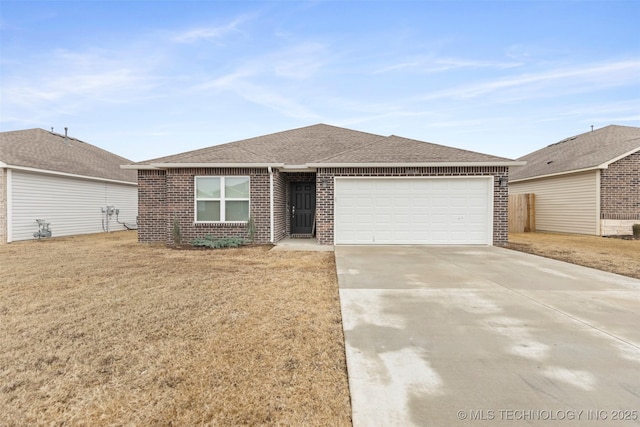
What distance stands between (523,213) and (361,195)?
11.6 metres

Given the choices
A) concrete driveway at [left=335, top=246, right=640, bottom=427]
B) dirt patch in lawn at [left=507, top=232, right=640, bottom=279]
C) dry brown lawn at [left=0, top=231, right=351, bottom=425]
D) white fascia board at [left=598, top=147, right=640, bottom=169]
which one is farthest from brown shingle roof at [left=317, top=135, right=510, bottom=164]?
white fascia board at [left=598, top=147, right=640, bottom=169]

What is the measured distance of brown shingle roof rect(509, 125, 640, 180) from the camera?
1400 centimetres

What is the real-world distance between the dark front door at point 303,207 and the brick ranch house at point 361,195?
2.07 m

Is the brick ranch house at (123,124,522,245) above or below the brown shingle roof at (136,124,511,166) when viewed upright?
below

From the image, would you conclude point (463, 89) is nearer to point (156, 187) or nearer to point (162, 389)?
point (156, 187)

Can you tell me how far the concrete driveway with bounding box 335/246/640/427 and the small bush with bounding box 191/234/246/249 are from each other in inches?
222

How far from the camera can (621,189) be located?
13656 millimetres

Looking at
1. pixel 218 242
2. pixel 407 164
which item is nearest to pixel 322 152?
pixel 407 164

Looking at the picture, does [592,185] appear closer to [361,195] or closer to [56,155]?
[361,195]

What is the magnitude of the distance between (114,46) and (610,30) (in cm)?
1942

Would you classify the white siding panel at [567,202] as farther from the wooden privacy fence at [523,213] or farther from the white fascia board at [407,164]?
the white fascia board at [407,164]

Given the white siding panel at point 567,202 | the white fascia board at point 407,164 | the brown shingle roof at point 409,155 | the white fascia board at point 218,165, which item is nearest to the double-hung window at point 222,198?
the white fascia board at point 218,165

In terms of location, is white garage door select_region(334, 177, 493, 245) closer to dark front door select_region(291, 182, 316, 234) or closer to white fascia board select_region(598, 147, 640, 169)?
dark front door select_region(291, 182, 316, 234)

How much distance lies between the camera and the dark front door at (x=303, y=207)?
44.0 feet
